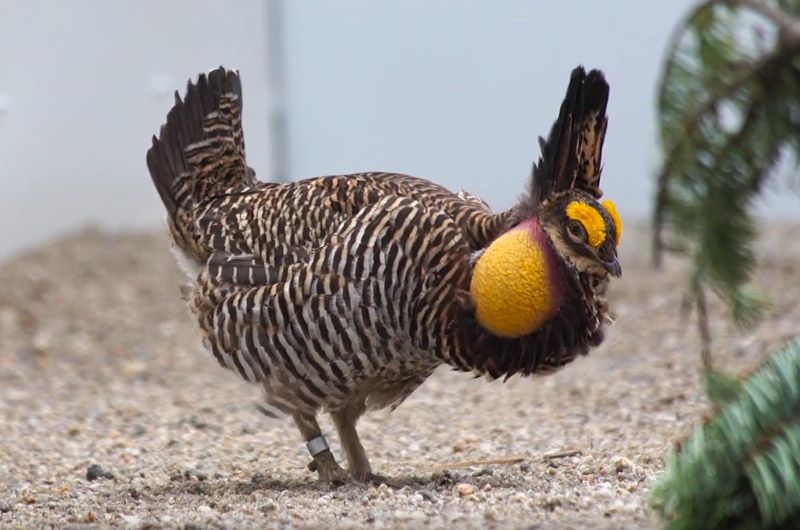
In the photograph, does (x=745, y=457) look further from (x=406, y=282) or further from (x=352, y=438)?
(x=352, y=438)

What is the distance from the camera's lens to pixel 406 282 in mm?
4402

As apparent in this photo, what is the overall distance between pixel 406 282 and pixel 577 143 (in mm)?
736

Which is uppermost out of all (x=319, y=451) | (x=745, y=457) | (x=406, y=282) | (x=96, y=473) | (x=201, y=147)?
(x=201, y=147)

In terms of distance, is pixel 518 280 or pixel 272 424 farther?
pixel 272 424

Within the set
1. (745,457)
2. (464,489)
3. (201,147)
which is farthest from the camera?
(201,147)

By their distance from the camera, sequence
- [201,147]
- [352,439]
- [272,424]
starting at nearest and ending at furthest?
[352,439]
[201,147]
[272,424]

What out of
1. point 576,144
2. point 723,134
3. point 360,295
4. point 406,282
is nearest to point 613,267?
point 576,144

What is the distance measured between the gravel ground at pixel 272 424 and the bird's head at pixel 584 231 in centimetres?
41

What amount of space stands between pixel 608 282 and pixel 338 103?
914 cm

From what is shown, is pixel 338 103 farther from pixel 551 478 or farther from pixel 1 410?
pixel 551 478

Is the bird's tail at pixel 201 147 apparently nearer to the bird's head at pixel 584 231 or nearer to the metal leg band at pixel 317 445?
the metal leg band at pixel 317 445

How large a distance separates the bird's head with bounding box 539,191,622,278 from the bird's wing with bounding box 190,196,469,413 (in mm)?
335

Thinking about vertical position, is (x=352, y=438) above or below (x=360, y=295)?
below

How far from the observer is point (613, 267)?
4211 mm
